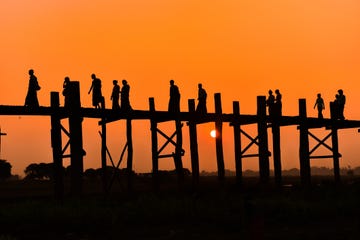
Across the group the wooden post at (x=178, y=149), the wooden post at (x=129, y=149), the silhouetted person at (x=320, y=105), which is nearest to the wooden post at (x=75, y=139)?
the wooden post at (x=129, y=149)

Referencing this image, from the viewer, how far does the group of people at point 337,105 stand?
2503 cm

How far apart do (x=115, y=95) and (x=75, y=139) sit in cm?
263

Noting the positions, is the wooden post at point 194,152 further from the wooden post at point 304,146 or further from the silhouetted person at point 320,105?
the silhouetted person at point 320,105

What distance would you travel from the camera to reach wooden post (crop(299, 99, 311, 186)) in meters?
24.5

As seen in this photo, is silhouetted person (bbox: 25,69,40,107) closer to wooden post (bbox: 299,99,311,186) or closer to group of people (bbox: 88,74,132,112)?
group of people (bbox: 88,74,132,112)

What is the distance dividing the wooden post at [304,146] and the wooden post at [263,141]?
1.61 metres

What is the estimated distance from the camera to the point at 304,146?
81.6ft

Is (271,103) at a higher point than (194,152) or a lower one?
higher

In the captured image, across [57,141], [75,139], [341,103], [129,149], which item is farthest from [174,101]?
[341,103]

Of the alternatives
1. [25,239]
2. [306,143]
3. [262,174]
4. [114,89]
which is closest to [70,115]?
[114,89]

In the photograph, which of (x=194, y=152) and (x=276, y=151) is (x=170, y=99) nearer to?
(x=194, y=152)

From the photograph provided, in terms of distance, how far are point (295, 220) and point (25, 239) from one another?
6.70m

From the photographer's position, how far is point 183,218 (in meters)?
16.0

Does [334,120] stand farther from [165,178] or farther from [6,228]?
[165,178]
